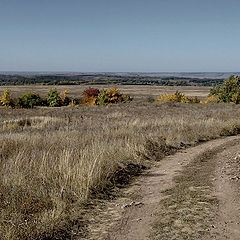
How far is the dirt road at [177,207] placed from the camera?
4410 millimetres

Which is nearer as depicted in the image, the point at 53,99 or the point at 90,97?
the point at 53,99

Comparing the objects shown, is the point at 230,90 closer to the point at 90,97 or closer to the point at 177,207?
the point at 90,97

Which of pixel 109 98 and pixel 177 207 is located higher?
pixel 177 207

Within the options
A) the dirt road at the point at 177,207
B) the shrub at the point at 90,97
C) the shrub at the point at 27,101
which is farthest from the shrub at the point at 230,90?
the dirt road at the point at 177,207

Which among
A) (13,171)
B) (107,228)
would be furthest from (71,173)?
(107,228)

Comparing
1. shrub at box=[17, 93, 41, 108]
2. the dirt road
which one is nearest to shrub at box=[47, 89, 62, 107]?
shrub at box=[17, 93, 41, 108]

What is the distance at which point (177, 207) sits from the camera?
5.32 m

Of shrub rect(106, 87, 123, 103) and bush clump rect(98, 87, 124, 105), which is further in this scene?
shrub rect(106, 87, 123, 103)

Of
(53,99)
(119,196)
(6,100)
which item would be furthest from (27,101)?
(119,196)

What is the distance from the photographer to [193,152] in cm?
1080

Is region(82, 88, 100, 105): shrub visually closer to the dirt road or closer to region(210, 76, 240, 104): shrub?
region(210, 76, 240, 104): shrub

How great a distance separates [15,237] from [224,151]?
322 inches

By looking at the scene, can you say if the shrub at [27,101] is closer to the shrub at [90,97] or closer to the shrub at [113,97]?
the shrub at [90,97]

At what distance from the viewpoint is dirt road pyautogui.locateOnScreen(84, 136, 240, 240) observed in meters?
4.41
